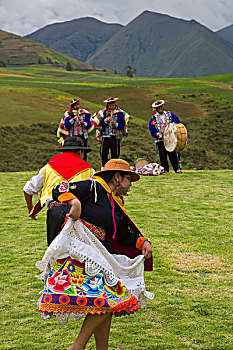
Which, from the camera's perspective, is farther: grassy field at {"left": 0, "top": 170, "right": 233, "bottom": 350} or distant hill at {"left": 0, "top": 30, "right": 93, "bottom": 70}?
distant hill at {"left": 0, "top": 30, "right": 93, "bottom": 70}

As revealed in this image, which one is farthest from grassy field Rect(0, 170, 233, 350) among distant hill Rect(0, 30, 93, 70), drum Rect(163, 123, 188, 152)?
distant hill Rect(0, 30, 93, 70)

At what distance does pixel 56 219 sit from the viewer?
372 cm

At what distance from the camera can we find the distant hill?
143 m

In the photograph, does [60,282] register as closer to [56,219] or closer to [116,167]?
[56,219]

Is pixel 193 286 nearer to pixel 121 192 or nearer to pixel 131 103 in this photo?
pixel 121 192

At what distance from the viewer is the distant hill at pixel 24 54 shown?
470 feet

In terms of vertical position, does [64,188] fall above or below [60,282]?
above

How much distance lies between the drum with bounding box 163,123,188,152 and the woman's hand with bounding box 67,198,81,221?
390 inches

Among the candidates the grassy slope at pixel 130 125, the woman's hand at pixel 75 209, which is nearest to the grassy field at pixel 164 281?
the woman's hand at pixel 75 209

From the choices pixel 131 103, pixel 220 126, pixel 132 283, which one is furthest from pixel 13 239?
pixel 131 103

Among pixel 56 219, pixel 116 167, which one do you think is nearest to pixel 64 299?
pixel 56 219

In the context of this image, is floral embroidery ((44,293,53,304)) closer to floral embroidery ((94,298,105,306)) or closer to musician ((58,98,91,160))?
floral embroidery ((94,298,105,306))

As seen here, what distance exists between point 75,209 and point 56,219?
1.65 feet

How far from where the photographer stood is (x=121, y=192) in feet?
12.0
